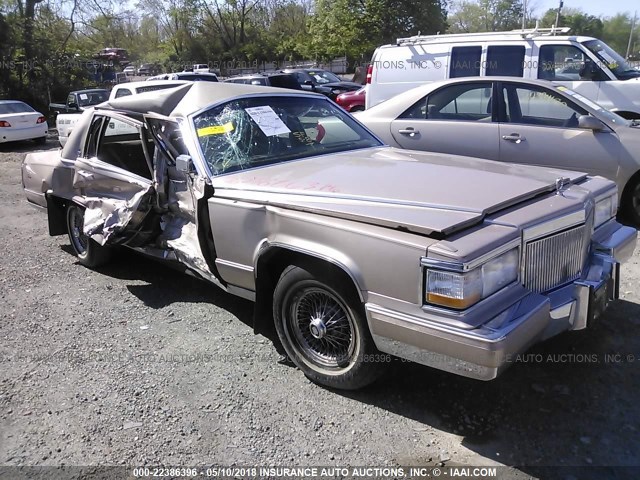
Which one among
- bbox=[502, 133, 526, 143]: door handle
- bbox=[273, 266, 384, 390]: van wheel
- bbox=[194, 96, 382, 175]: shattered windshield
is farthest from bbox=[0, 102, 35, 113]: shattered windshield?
bbox=[273, 266, 384, 390]: van wheel

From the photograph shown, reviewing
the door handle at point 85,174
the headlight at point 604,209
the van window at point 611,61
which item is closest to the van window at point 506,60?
the van window at point 611,61

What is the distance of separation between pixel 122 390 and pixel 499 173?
2.73 metres

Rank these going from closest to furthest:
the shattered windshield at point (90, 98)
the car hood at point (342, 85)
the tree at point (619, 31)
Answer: the shattered windshield at point (90, 98) < the car hood at point (342, 85) < the tree at point (619, 31)

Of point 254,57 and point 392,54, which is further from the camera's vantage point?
point 254,57

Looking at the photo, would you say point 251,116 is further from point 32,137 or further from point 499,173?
point 32,137

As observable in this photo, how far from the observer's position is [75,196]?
525 centimetres

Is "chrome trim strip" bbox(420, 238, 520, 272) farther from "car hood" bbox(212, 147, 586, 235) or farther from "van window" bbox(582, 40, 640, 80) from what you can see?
"van window" bbox(582, 40, 640, 80)

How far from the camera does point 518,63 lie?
830 cm

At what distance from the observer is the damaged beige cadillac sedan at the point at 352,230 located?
8.49 feet

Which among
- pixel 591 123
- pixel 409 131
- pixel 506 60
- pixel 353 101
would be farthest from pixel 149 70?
pixel 591 123

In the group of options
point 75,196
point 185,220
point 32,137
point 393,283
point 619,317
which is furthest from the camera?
point 32,137

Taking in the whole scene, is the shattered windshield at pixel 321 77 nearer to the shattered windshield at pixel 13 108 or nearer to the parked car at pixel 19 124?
the parked car at pixel 19 124

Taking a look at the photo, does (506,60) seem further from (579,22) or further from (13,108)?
(579,22)

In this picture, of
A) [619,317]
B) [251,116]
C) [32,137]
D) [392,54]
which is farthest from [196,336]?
[32,137]
